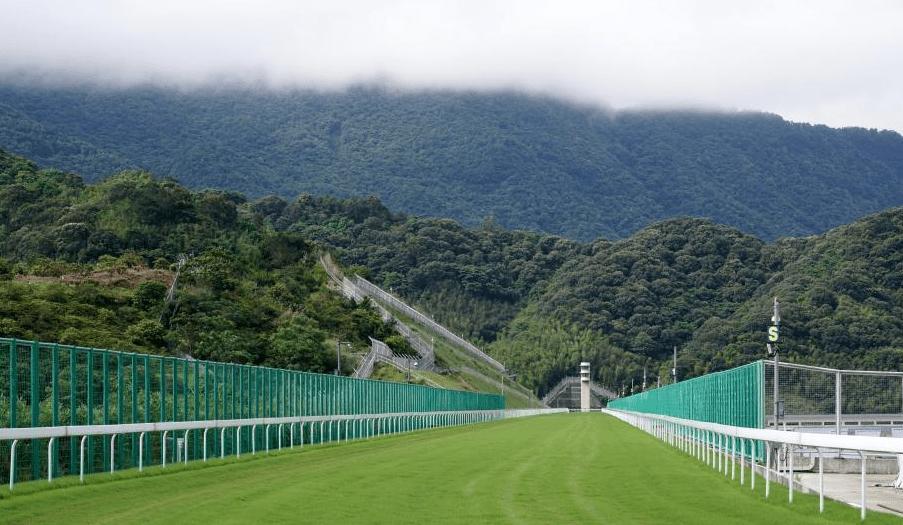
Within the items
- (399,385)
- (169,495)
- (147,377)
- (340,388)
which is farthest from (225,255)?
(169,495)

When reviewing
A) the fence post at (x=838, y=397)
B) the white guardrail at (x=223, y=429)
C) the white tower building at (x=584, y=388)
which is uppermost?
the fence post at (x=838, y=397)

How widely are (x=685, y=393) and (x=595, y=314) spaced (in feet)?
514

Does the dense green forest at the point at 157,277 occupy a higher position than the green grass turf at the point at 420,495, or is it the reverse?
the dense green forest at the point at 157,277

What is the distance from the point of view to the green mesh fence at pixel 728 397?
25.2 meters

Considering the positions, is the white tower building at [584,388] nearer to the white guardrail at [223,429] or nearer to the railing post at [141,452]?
the white guardrail at [223,429]

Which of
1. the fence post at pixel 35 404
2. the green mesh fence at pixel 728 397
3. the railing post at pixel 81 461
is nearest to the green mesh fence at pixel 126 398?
the fence post at pixel 35 404

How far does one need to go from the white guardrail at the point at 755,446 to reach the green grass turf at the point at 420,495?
0.39 meters

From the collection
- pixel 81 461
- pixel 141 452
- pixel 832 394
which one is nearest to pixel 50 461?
pixel 81 461

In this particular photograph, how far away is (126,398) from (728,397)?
1173cm

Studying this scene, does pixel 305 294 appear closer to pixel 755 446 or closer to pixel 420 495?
pixel 755 446

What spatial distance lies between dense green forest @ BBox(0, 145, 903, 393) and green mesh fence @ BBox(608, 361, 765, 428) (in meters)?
45.6

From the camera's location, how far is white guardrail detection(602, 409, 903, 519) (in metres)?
14.7

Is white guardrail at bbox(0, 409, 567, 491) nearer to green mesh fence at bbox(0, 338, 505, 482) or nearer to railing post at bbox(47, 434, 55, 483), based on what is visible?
railing post at bbox(47, 434, 55, 483)

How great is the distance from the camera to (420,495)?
18875 millimetres
